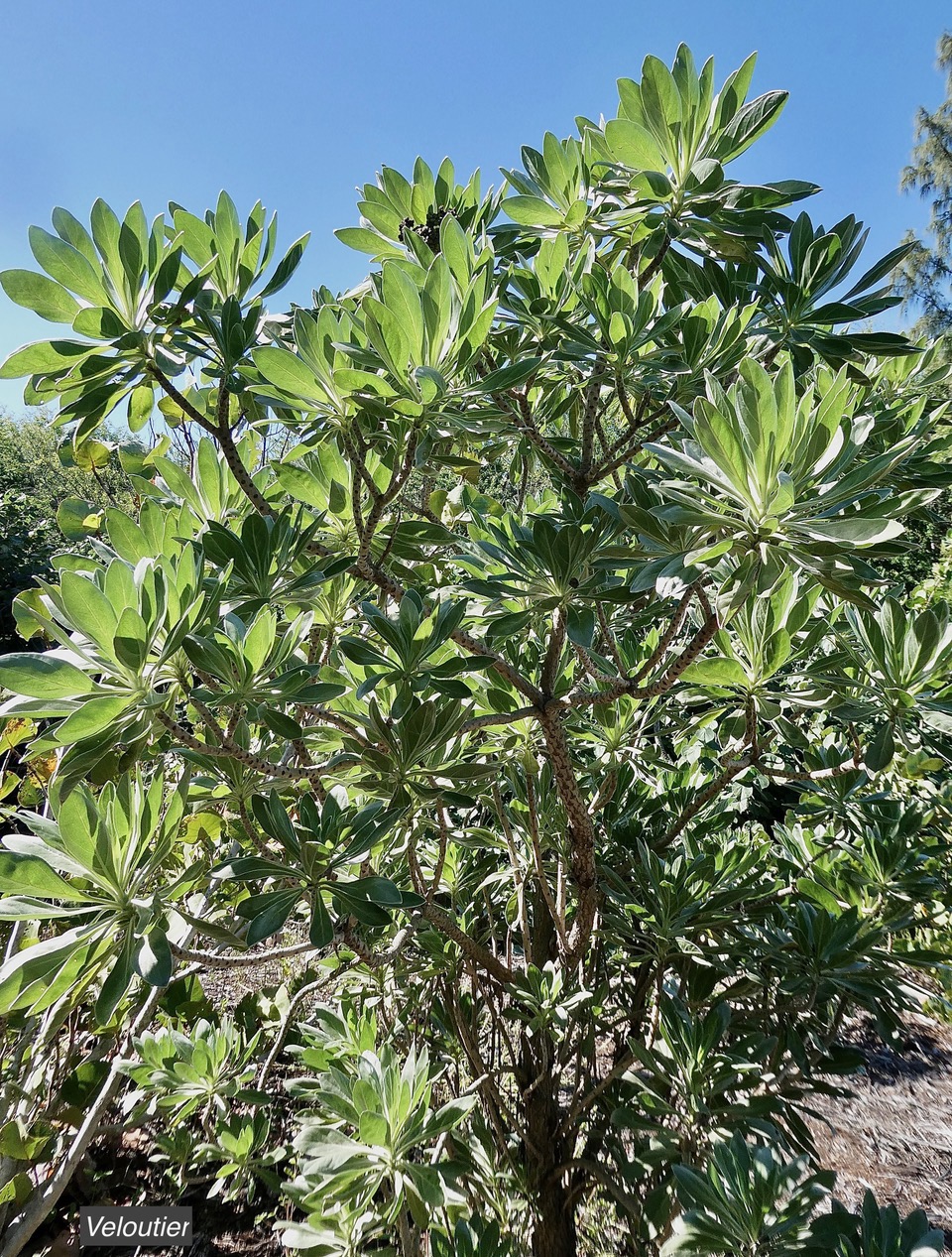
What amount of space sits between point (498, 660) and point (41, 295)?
85 centimetres

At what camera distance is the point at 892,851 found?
151cm

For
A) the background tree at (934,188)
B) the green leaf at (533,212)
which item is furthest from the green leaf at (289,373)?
the background tree at (934,188)

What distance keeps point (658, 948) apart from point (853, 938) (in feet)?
1.29

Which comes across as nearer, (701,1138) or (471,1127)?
(701,1138)

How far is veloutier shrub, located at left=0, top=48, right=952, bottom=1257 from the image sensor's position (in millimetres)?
870

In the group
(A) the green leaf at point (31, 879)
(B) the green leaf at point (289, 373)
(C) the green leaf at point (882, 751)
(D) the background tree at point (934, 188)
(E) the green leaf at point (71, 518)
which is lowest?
(A) the green leaf at point (31, 879)

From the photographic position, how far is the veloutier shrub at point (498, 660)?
870 millimetres

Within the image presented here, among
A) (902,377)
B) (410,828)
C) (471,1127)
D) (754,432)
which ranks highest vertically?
(902,377)

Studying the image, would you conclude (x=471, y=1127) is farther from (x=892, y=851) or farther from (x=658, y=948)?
(x=892, y=851)

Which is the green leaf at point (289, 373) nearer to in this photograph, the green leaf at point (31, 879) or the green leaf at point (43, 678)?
the green leaf at point (43, 678)

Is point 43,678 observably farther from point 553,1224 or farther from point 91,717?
point 553,1224

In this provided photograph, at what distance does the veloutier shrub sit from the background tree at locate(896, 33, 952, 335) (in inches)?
879

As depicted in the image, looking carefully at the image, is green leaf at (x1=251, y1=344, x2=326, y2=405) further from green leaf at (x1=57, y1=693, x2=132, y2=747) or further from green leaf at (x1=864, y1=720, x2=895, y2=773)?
green leaf at (x1=864, y1=720, x2=895, y2=773)

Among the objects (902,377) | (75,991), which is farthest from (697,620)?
(75,991)
